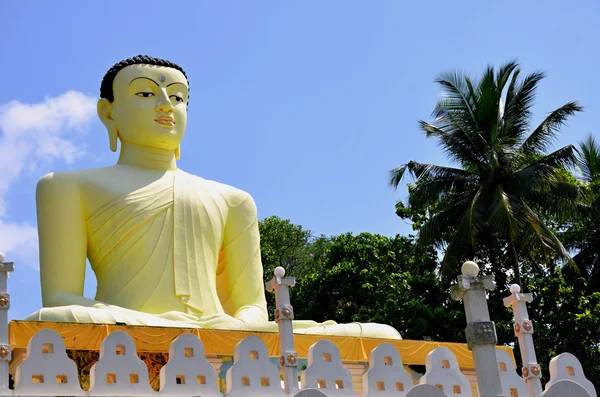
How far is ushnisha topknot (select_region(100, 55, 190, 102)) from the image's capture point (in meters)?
13.4

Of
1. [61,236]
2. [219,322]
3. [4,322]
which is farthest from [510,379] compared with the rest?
[61,236]

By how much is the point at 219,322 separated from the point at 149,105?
11.9ft

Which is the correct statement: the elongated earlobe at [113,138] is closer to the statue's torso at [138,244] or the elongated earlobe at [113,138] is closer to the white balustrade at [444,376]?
the statue's torso at [138,244]

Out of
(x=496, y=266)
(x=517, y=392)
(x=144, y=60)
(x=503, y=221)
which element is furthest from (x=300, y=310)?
(x=517, y=392)

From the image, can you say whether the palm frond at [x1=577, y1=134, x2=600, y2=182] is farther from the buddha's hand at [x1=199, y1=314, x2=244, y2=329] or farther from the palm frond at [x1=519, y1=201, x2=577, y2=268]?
the buddha's hand at [x1=199, y1=314, x2=244, y2=329]

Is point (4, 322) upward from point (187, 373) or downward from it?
upward

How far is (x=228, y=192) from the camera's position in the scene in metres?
13.7

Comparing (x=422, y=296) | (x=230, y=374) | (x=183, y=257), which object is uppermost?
(x=422, y=296)

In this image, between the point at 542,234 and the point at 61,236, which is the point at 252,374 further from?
the point at 542,234

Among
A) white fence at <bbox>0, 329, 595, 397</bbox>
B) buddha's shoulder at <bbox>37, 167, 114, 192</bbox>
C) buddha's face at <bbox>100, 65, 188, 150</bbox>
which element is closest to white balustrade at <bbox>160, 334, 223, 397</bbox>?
white fence at <bbox>0, 329, 595, 397</bbox>

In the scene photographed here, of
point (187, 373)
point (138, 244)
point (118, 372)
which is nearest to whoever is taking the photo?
point (118, 372)

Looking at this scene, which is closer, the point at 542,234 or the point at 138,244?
the point at 138,244

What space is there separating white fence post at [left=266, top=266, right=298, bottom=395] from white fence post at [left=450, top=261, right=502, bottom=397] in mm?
1429

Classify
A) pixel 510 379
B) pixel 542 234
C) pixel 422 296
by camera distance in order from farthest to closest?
pixel 422 296 → pixel 542 234 → pixel 510 379
